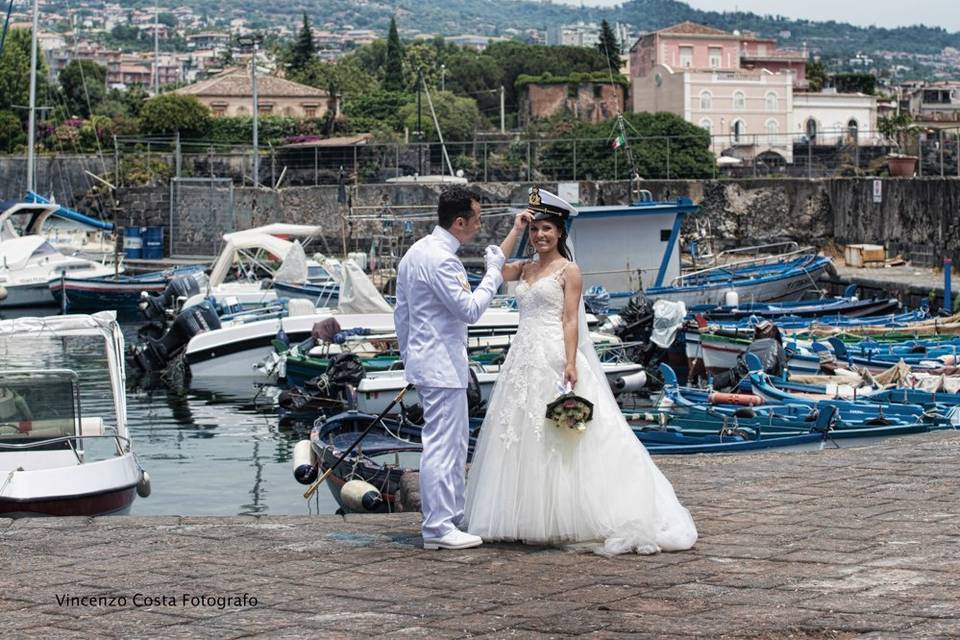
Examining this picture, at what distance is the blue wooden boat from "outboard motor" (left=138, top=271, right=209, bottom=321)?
334 centimetres

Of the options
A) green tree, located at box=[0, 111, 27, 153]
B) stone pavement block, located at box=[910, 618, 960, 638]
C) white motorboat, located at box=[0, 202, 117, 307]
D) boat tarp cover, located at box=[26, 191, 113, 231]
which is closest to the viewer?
stone pavement block, located at box=[910, 618, 960, 638]

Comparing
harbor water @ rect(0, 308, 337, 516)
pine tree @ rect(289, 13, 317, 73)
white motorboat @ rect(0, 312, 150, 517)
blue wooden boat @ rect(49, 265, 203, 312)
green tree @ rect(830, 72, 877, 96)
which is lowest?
harbor water @ rect(0, 308, 337, 516)

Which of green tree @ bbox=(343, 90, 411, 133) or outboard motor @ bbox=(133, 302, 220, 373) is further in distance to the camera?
green tree @ bbox=(343, 90, 411, 133)

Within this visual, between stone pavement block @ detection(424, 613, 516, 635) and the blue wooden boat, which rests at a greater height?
stone pavement block @ detection(424, 613, 516, 635)

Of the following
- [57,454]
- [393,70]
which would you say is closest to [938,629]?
[57,454]

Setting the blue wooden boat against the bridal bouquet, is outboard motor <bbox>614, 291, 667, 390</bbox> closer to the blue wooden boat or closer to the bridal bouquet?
the blue wooden boat

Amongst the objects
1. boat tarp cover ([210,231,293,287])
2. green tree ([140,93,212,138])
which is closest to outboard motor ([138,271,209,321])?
boat tarp cover ([210,231,293,287])

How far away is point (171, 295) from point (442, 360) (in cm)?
2413

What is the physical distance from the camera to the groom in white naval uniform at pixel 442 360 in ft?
22.2

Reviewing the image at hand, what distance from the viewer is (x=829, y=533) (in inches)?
274

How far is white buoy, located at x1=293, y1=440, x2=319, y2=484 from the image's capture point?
11516mm

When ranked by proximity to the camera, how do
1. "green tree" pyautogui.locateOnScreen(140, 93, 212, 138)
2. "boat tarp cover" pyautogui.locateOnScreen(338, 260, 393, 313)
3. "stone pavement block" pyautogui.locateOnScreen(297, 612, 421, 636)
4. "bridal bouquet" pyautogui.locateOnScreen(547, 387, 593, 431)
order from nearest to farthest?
1. "stone pavement block" pyautogui.locateOnScreen(297, 612, 421, 636)
2. "bridal bouquet" pyautogui.locateOnScreen(547, 387, 593, 431)
3. "boat tarp cover" pyautogui.locateOnScreen(338, 260, 393, 313)
4. "green tree" pyautogui.locateOnScreen(140, 93, 212, 138)

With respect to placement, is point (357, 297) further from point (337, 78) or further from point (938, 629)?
point (337, 78)

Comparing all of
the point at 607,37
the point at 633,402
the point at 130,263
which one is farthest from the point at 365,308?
the point at 607,37
